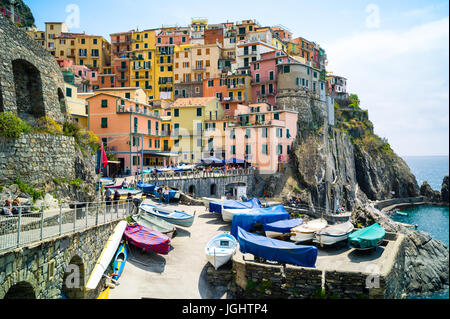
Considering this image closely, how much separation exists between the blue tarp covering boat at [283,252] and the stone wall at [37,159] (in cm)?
1097

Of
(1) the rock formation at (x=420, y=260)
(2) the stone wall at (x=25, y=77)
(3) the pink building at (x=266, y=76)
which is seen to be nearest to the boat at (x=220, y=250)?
(2) the stone wall at (x=25, y=77)

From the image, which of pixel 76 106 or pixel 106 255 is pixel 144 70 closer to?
pixel 76 106

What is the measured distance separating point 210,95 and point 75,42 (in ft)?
99.7

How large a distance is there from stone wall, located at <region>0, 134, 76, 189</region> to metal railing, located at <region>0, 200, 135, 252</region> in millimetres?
5087

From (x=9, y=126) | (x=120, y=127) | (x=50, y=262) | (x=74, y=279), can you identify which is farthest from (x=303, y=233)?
(x=120, y=127)

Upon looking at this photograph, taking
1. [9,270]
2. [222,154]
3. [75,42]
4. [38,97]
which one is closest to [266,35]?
[222,154]

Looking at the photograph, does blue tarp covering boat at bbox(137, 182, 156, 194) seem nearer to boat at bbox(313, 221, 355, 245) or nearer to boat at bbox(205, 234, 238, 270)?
boat at bbox(205, 234, 238, 270)

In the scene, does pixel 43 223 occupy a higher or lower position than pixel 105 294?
higher

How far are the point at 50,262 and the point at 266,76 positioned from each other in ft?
170

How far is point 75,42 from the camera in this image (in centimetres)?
6931

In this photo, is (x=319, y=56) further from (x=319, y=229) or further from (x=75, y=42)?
(x=319, y=229)

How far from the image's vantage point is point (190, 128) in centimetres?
5244

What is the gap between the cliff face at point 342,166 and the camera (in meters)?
48.9

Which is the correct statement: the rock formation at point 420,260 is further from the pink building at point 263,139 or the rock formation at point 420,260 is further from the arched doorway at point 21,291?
the arched doorway at point 21,291
